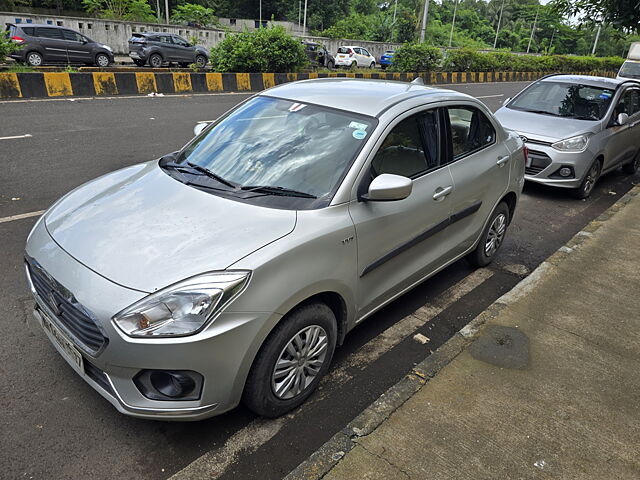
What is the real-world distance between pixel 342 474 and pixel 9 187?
5.47 m

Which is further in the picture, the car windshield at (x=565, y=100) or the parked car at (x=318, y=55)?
the parked car at (x=318, y=55)

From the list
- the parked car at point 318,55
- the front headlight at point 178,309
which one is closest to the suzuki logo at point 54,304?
the front headlight at point 178,309

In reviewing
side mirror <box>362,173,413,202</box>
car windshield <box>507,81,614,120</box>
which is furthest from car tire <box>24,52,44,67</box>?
side mirror <box>362,173,413,202</box>

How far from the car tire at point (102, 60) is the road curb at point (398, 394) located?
64.1 ft

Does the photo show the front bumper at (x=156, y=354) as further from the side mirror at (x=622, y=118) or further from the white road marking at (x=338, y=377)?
the side mirror at (x=622, y=118)

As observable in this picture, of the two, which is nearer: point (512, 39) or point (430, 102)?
point (430, 102)

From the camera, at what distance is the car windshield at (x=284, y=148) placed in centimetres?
306

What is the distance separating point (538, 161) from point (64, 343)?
21.8 feet

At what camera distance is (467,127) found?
13.6ft

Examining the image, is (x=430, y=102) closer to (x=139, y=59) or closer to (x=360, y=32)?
(x=139, y=59)

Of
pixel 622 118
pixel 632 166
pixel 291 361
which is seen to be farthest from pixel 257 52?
pixel 291 361

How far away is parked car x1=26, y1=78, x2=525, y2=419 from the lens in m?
2.30

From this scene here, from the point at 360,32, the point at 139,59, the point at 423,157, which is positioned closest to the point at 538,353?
the point at 423,157

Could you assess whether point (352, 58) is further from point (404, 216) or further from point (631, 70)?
point (404, 216)
